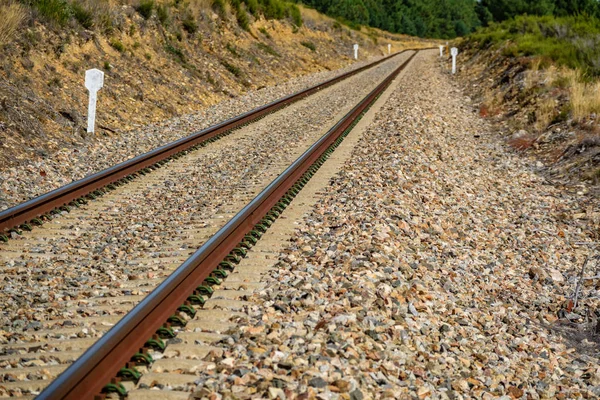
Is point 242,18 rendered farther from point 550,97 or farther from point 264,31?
point 550,97

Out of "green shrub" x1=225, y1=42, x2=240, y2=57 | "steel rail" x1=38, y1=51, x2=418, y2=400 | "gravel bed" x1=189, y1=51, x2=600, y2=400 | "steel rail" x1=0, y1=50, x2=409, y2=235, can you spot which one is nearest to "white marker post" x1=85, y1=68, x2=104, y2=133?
"steel rail" x1=0, y1=50, x2=409, y2=235

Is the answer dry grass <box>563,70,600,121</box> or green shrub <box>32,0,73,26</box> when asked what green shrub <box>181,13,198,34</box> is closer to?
green shrub <box>32,0,73,26</box>

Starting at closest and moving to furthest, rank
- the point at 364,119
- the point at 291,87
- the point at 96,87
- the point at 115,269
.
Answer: the point at 115,269 < the point at 96,87 < the point at 364,119 < the point at 291,87

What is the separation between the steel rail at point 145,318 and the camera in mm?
4055

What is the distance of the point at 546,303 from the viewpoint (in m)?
7.21

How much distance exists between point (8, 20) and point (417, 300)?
12455mm

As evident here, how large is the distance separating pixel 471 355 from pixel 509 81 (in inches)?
751

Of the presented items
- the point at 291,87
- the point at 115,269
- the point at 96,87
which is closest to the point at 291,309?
the point at 115,269

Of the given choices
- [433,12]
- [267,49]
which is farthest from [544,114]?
[433,12]

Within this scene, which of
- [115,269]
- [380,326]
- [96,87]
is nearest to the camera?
[380,326]

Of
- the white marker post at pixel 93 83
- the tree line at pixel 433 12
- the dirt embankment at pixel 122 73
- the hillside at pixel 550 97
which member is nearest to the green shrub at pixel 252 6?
the dirt embankment at pixel 122 73

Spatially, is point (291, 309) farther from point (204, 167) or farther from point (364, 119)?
point (364, 119)

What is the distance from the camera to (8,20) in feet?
48.4

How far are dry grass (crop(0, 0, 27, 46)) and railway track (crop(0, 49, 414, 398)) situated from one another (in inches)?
240
